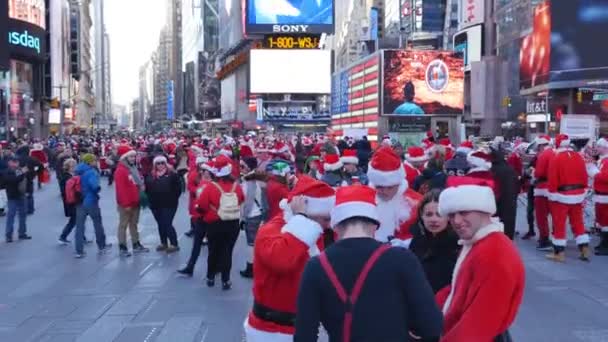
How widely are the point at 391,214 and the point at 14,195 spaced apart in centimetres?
1030

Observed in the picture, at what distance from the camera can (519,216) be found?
16.4 meters

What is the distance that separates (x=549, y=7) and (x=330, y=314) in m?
53.7

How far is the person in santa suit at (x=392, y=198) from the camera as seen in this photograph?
5.58m

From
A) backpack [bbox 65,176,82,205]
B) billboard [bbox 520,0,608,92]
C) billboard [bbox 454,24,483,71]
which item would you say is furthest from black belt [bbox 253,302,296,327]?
billboard [bbox 454,24,483,71]

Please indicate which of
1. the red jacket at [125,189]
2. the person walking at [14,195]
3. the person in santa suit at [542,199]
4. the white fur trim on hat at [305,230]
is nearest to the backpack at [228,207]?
the red jacket at [125,189]

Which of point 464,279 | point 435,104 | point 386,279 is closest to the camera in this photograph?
point 386,279

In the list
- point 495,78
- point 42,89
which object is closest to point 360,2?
point 495,78

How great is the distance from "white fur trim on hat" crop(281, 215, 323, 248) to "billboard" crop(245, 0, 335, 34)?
72152 millimetres

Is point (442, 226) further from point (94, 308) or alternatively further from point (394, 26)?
point (394, 26)

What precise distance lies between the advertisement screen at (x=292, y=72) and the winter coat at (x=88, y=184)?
199 feet

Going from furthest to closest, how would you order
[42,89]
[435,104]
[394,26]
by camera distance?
[394,26] < [42,89] < [435,104]

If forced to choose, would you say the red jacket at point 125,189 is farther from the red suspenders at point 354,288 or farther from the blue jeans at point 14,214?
the red suspenders at point 354,288

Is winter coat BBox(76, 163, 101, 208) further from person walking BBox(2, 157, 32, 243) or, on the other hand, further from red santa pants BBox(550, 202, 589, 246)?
red santa pants BBox(550, 202, 589, 246)

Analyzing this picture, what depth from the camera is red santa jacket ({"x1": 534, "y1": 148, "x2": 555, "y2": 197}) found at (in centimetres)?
1156
